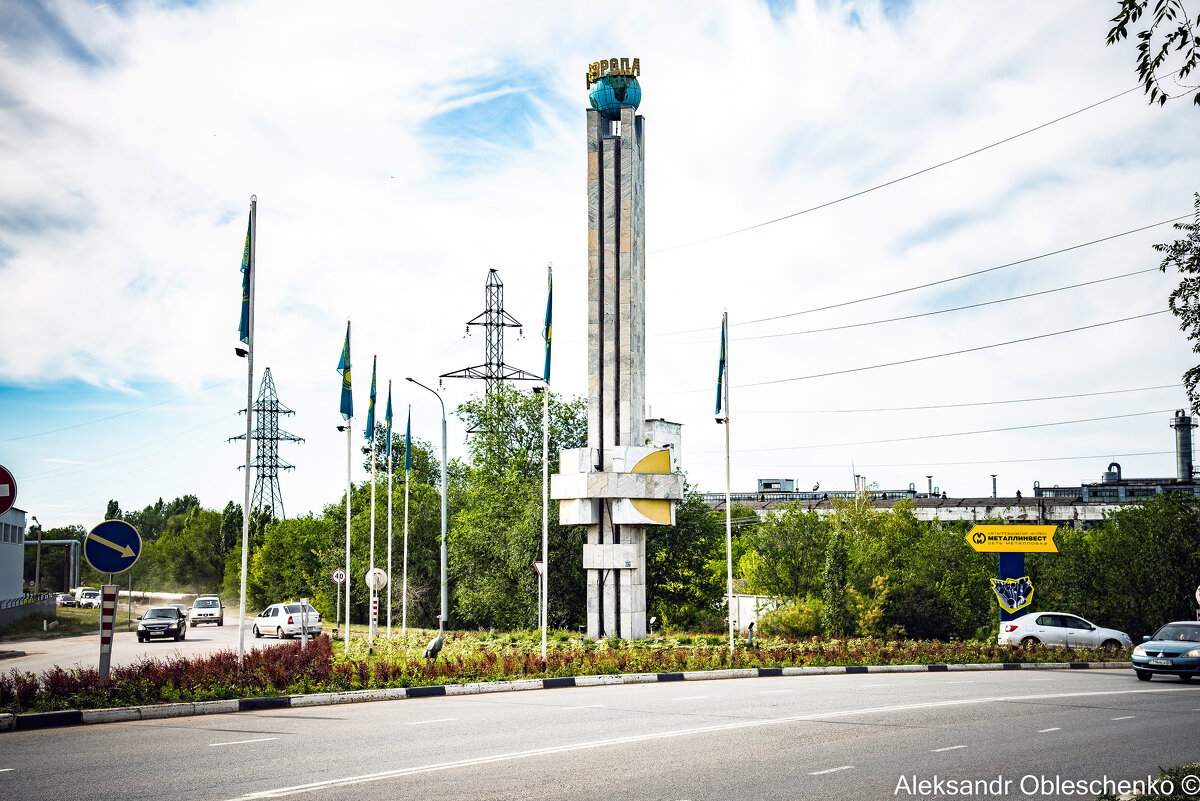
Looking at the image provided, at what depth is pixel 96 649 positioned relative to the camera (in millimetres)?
36594

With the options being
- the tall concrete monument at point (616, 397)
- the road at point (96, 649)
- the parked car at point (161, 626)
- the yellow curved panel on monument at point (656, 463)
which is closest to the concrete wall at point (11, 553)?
the road at point (96, 649)

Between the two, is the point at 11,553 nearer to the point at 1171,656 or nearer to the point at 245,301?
the point at 245,301

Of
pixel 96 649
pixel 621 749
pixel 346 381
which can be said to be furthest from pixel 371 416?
pixel 621 749

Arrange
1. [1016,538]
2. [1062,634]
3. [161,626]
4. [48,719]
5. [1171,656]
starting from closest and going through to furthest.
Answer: [48,719] < [1171,656] < [1062,634] < [1016,538] < [161,626]

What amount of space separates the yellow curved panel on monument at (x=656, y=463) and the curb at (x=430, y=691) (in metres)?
12.0

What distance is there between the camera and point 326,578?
6588cm

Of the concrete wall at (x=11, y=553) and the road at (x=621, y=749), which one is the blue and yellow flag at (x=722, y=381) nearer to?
the road at (x=621, y=749)

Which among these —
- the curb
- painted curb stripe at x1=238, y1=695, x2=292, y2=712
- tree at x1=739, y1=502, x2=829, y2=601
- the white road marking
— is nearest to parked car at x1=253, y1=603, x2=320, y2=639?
tree at x1=739, y1=502, x2=829, y2=601

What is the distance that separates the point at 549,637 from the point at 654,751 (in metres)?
24.4

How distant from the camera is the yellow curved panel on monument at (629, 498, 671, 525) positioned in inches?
1378

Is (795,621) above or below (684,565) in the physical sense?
below

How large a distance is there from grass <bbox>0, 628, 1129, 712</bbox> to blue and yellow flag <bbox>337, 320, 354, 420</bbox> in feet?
23.9

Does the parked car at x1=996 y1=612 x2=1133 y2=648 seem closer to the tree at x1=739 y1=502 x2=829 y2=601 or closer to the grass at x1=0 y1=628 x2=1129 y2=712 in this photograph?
the grass at x1=0 y1=628 x2=1129 y2=712

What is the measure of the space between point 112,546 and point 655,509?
23.1 metres
